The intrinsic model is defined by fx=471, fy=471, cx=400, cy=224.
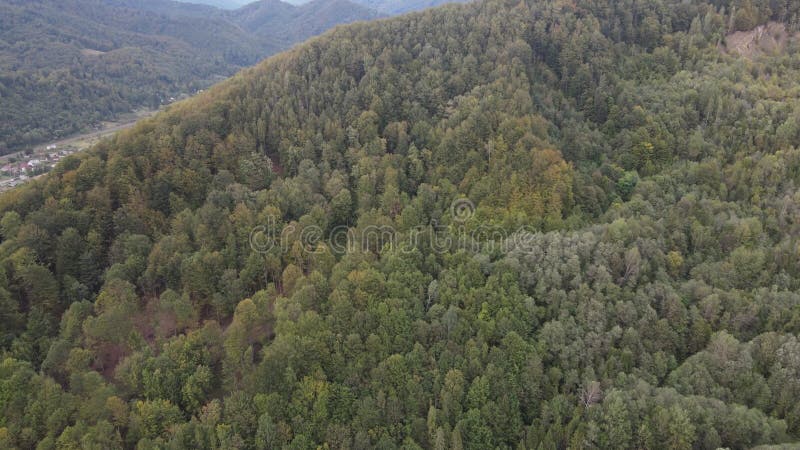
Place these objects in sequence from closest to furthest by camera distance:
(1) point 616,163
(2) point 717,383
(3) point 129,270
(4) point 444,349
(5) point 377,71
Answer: (2) point 717,383 → (4) point 444,349 → (3) point 129,270 → (1) point 616,163 → (5) point 377,71

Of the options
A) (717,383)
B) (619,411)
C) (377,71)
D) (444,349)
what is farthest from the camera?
(377,71)

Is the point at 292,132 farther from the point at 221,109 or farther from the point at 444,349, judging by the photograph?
the point at 444,349

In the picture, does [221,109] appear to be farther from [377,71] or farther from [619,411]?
[619,411]

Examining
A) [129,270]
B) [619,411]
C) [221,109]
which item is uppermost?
[221,109]

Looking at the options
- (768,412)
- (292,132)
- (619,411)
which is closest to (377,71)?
(292,132)

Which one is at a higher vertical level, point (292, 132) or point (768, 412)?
point (292, 132)

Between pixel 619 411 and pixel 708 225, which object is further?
pixel 708 225
